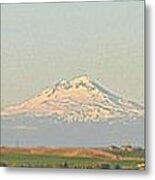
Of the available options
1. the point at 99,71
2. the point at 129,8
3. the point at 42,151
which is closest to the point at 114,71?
the point at 99,71

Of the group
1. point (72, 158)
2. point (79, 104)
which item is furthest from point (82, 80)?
point (72, 158)

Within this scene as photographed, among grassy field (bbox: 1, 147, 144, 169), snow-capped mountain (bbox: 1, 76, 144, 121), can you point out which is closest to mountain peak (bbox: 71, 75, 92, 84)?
snow-capped mountain (bbox: 1, 76, 144, 121)

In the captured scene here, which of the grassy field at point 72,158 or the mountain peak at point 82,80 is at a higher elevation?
the mountain peak at point 82,80

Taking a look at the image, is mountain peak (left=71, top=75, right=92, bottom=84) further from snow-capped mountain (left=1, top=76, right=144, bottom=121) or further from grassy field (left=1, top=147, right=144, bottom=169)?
grassy field (left=1, top=147, right=144, bottom=169)

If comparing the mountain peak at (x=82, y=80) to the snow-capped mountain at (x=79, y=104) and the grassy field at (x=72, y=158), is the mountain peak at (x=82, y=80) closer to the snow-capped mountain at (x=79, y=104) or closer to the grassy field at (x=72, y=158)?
the snow-capped mountain at (x=79, y=104)

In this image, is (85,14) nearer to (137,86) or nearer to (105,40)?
(105,40)

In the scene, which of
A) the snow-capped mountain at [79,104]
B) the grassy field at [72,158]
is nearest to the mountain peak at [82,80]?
the snow-capped mountain at [79,104]

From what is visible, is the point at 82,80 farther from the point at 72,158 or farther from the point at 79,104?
the point at 72,158
